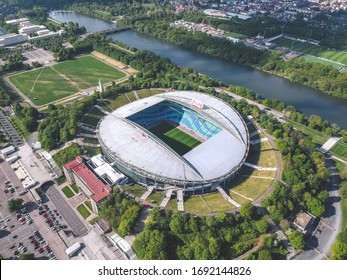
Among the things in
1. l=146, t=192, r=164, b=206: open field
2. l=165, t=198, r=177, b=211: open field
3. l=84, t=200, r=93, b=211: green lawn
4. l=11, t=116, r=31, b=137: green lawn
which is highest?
l=165, t=198, r=177, b=211: open field

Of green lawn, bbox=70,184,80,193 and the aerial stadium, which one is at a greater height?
the aerial stadium

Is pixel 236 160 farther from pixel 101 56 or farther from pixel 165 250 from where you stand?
pixel 101 56

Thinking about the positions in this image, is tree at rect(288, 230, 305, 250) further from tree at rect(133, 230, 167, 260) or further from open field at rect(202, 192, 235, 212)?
tree at rect(133, 230, 167, 260)

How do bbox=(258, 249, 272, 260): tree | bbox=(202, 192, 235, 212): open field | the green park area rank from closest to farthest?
bbox=(258, 249, 272, 260): tree
bbox=(202, 192, 235, 212): open field
the green park area

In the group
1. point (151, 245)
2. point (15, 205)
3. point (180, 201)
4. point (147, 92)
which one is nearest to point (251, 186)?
point (180, 201)

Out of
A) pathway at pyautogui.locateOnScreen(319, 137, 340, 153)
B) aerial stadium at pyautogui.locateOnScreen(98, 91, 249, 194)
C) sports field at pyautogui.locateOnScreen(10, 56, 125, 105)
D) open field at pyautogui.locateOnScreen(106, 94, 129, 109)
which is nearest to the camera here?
aerial stadium at pyautogui.locateOnScreen(98, 91, 249, 194)

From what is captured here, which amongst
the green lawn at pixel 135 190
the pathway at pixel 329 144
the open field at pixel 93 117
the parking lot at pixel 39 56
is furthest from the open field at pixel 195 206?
the parking lot at pixel 39 56

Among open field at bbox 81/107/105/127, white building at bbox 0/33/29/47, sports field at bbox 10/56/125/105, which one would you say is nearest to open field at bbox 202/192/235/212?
open field at bbox 81/107/105/127
